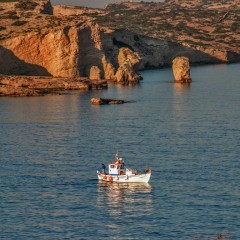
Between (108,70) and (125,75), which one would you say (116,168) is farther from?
(108,70)

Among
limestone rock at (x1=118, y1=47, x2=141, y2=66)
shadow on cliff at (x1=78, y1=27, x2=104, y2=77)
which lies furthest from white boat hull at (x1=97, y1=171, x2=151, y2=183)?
limestone rock at (x1=118, y1=47, x2=141, y2=66)

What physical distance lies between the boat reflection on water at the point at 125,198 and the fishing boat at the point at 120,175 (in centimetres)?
39

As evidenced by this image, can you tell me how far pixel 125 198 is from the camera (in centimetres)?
7075

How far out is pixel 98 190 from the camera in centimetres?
7394

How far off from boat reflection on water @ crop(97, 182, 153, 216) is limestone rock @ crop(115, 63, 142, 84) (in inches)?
4232

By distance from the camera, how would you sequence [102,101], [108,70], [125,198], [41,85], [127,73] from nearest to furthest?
[125,198]
[102,101]
[41,85]
[127,73]
[108,70]

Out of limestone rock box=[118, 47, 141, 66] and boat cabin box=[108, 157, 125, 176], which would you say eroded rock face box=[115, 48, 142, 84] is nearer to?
limestone rock box=[118, 47, 141, 66]

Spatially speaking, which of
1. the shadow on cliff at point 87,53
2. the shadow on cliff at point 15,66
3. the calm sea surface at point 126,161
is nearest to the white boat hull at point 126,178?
the calm sea surface at point 126,161

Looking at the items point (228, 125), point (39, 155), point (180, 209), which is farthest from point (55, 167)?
point (228, 125)

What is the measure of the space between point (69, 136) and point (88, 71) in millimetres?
80671

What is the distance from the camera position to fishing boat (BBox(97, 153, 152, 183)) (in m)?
75.2

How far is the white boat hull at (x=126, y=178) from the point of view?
75.1 metres

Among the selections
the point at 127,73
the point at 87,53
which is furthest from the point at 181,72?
the point at 87,53

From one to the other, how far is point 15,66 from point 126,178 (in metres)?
104
